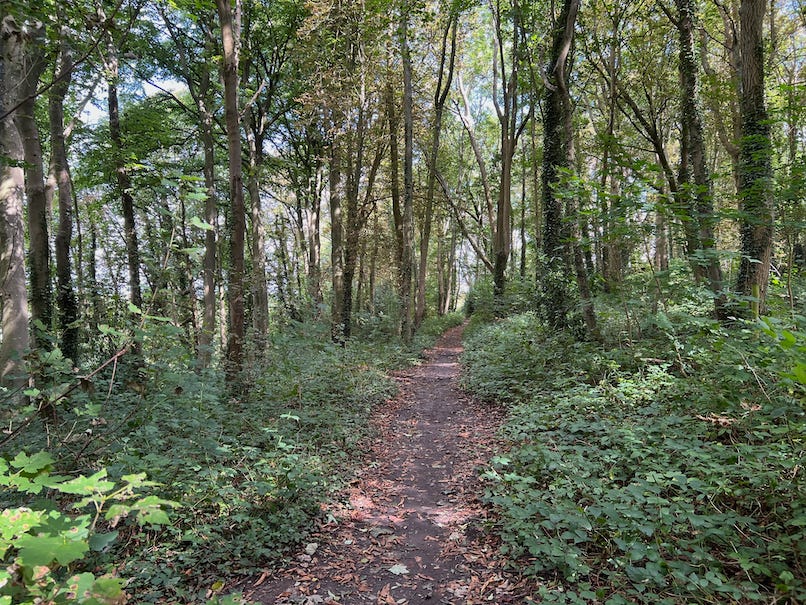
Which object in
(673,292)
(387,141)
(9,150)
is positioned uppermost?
(387,141)

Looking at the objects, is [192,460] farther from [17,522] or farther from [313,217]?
[313,217]

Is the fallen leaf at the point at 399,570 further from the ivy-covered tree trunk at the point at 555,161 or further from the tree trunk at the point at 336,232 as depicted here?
the tree trunk at the point at 336,232

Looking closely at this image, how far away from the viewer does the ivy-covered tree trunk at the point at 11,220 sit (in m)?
5.18

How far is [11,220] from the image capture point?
5.55 metres

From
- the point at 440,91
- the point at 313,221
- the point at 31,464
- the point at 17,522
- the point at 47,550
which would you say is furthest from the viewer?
the point at 313,221

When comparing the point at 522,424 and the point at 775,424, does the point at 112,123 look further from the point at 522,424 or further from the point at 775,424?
the point at 775,424

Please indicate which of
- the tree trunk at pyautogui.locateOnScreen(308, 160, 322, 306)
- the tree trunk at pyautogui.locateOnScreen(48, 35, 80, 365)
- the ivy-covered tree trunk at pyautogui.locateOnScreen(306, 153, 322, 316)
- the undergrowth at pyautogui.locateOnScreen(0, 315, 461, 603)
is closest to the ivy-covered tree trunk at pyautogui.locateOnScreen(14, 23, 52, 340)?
the tree trunk at pyautogui.locateOnScreen(48, 35, 80, 365)

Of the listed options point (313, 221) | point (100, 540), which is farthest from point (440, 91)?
point (100, 540)

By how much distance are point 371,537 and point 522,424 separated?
2.76m

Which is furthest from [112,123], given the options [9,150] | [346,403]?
[346,403]

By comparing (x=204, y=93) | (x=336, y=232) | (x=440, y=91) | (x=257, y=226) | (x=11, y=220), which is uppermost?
(x=440, y=91)

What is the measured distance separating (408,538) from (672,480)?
2.39 metres

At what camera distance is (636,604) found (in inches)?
98.6

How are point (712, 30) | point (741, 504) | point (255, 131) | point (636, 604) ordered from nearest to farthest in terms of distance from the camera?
point (636, 604), point (741, 504), point (712, 30), point (255, 131)
